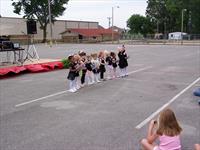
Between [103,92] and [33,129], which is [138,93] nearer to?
[103,92]

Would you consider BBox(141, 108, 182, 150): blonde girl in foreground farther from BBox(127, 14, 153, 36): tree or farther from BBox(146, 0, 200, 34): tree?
BBox(127, 14, 153, 36): tree

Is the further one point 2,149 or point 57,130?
point 57,130

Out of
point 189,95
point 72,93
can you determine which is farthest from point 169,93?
point 72,93

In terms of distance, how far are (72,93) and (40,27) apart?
63.3 metres

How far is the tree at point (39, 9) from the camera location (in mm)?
70250

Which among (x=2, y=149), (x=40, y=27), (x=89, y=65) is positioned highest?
(x=40, y=27)

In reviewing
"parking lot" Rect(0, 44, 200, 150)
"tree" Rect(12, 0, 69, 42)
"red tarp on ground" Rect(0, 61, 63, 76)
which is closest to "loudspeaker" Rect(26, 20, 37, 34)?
"red tarp on ground" Rect(0, 61, 63, 76)

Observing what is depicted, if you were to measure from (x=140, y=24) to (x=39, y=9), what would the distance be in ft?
158

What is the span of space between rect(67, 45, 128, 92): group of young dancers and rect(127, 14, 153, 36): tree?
9390 cm

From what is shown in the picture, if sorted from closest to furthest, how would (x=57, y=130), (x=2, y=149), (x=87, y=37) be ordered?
(x=2, y=149)
(x=57, y=130)
(x=87, y=37)

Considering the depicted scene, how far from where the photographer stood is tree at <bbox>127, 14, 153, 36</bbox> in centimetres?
10725

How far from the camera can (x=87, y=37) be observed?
3120 inches

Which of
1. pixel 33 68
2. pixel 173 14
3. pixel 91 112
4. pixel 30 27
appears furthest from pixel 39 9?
pixel 91 112

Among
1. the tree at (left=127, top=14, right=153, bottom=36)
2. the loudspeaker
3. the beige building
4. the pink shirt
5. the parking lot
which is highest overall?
the tree at (left=127, top=14, right=153, bottom=36)
